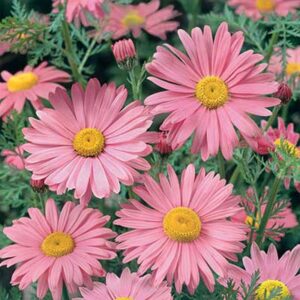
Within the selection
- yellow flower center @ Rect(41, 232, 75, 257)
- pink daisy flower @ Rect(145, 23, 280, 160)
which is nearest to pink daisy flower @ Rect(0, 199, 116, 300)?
yellow flower center @ Rect(41, 232, 75, 257)

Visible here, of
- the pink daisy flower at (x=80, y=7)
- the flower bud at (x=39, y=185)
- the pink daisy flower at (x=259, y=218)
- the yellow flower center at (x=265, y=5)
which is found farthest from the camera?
the yellow flower center at (x=265, y=5)

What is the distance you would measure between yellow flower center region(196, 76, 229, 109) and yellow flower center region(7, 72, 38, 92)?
1.73 feet

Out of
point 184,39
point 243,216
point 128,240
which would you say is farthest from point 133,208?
point 243,216

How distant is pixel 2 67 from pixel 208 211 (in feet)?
5.05

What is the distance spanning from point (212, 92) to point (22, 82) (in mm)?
563

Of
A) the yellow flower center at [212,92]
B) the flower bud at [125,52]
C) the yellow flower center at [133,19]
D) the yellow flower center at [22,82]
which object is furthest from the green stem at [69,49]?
the yellow flower center at [133,19]

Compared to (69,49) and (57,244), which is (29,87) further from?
(57,244)

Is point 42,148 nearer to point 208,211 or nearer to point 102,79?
point 208,211

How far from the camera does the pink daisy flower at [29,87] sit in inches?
60.1

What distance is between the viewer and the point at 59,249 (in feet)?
3.72

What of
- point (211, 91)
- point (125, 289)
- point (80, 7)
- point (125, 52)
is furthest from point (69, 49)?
point (125, 289)

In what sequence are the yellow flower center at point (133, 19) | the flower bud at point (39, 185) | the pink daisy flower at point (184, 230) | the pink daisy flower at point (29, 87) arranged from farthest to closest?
the yellow flower center at point (133, 19), the pink daisy flower at point (29, 87), the flower bud at point (39, 185), the pink daisy flower at point (184, 230)

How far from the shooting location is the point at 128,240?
3.61 ft

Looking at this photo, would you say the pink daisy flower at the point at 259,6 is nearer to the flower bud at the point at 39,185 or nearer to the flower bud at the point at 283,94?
the flower bud at the point at 283,94
